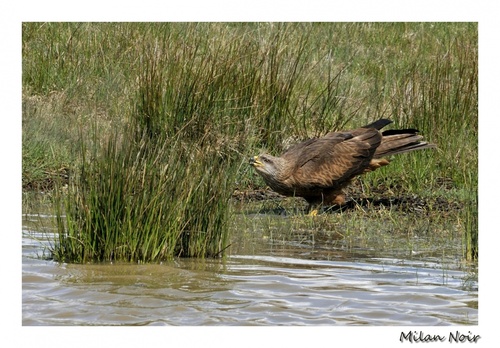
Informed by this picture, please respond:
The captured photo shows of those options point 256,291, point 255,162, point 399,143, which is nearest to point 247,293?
point 256,291

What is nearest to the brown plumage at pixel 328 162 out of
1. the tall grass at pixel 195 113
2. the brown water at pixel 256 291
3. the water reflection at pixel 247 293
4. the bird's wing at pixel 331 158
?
Result: the bird's wing at pixel 331 158

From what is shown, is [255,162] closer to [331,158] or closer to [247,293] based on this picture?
[331,158]

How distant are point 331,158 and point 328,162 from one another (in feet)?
0.19

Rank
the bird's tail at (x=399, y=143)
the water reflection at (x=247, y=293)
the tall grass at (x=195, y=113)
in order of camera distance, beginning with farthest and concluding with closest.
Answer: the bird's tail at (x=399, y=143) → the tall grass at (x=195, y=113) → the water reflection at (x=247, y=293)

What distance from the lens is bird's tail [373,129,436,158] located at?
10.6 meters

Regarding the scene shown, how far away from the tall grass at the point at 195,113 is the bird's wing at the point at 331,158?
640mm

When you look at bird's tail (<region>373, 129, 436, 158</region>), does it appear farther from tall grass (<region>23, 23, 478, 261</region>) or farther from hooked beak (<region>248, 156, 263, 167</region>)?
hooked beak (<region>248, 156, 263, 167</region>)

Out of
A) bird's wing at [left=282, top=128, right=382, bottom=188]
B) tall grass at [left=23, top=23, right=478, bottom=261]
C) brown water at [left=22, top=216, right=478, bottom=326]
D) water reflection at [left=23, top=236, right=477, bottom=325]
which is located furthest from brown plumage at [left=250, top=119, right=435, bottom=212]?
water reflection at [left=23, top=236, right=477, bottom=325]

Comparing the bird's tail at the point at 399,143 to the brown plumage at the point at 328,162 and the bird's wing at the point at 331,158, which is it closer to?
the brown plumage at the point at 328,162

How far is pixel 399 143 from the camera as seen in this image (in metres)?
10.6

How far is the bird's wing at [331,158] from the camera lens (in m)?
10.1

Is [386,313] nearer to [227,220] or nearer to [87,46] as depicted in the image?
[227,220]

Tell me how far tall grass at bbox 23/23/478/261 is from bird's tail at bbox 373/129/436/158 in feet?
1.08

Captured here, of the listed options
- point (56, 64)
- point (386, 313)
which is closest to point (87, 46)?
point (56, 64)
